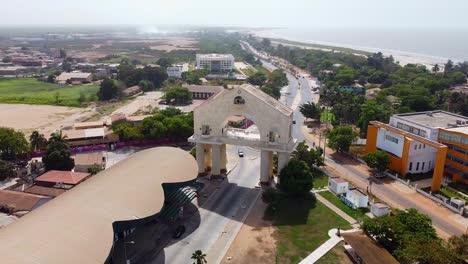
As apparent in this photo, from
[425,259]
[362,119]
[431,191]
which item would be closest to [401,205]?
[431,191]

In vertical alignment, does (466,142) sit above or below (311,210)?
above

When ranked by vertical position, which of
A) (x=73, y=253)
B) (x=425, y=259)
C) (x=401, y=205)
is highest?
(x=73, y=253)

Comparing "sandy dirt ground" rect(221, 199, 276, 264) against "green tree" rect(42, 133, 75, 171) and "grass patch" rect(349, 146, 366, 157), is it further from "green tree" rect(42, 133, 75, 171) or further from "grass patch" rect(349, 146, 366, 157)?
"green tree" rect(42, 133, 75, 171)

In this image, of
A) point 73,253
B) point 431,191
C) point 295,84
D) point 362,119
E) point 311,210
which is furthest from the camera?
point 295,84

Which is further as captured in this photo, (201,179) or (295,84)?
(295,84)

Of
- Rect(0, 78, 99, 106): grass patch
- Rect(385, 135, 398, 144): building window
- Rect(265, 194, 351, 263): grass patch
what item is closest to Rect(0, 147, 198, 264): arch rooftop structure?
Rect(265, 194, 351, 263): grass patch

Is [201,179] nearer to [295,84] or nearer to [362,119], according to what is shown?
[362,119]

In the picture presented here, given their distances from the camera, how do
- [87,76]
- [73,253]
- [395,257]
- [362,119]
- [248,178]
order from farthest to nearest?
[87,76]
[362,119]
[248,178]
[395,257]
[73,253]
